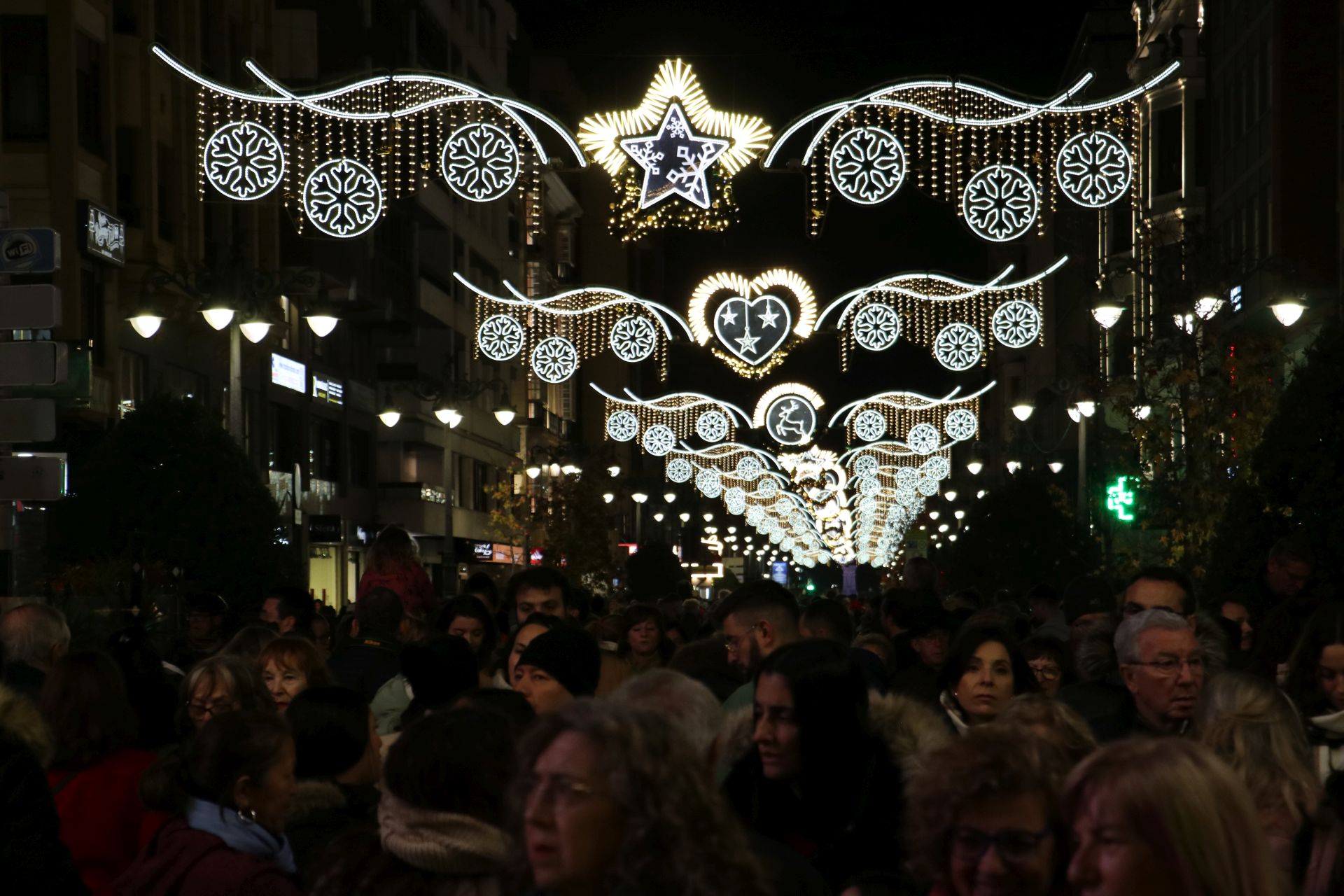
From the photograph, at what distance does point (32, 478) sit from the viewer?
1396 cm

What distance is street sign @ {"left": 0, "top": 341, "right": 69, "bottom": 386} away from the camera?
13578 mm

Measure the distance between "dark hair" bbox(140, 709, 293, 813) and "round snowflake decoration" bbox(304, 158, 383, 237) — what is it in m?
13.1

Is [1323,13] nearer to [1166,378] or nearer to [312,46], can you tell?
[1166,378]

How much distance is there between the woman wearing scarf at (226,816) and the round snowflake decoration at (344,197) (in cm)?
1317

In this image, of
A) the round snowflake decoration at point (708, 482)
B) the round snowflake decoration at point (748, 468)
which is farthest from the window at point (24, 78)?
the round snowflake decoration at point (708, 482)

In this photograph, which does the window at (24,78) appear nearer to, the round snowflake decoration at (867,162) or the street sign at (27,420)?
the round snowflake decoration at (867,162)

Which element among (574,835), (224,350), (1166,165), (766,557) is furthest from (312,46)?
(766,557)

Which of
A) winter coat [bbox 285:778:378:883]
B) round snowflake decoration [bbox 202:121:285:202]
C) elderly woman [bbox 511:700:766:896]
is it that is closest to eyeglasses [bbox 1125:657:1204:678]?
winter coat [bbox 285:778:378:883]

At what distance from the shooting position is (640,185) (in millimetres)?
20562

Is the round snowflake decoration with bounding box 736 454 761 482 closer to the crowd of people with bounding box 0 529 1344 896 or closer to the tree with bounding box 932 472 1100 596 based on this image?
the tree with bounding box 932 472 1100 596

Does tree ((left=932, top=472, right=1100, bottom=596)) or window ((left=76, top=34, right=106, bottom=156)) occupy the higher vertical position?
window ((left=76, top=34, right=106, bottom=156))

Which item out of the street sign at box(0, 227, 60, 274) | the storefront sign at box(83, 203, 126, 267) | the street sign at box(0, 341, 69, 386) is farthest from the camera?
the storefront sign at box(83, 203, 126, 267)

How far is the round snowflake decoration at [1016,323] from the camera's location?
1145 inches

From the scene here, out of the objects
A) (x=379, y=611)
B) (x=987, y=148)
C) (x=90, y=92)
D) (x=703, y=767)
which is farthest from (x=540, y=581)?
(x=90, y=92)
